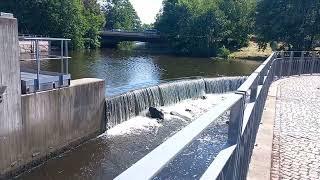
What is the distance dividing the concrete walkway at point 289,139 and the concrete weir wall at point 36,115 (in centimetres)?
629

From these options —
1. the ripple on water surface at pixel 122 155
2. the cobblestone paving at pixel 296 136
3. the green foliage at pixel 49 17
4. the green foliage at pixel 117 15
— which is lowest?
the ripple on water surface at pixel 122 155

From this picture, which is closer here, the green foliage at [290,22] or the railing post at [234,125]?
the railing post at [234,125]

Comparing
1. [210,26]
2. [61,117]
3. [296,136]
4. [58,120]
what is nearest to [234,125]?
[296,136]

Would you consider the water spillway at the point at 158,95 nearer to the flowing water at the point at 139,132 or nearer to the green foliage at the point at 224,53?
the flowing water at the point at 139,132

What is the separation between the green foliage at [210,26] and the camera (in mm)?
58125

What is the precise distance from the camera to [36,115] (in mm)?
10961

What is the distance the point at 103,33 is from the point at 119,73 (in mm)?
41767

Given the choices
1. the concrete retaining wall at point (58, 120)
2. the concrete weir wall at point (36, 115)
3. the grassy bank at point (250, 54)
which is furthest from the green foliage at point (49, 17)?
the concrete weir wall at point (36, 115)

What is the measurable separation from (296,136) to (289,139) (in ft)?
1.15

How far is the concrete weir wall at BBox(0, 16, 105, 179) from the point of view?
31.7 ft

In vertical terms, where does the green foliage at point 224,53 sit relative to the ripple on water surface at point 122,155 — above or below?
above

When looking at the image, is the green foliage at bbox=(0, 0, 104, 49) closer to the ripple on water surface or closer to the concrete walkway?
the ripple on water surface

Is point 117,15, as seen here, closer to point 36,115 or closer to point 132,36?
point 132,36

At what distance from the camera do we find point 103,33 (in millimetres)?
69688
